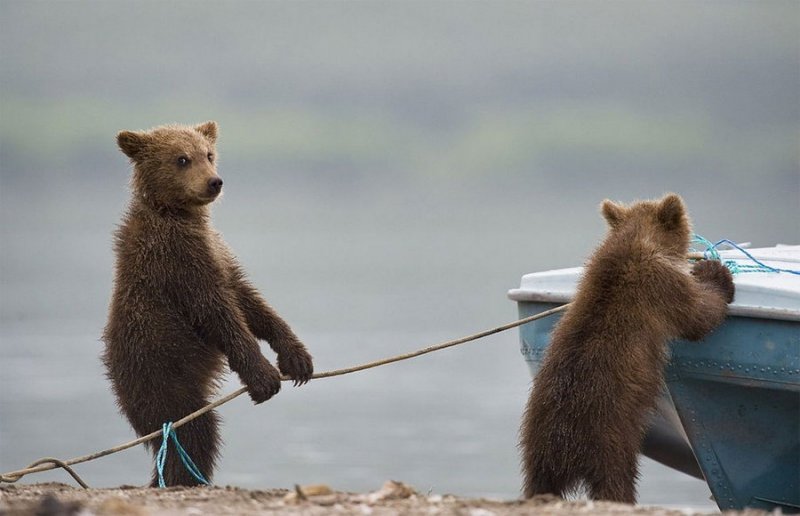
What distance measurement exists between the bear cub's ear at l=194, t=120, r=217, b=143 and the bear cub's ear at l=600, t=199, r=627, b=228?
229 centimetres

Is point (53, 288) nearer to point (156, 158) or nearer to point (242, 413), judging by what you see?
point (242, 413)

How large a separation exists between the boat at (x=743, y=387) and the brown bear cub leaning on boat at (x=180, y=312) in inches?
82.4

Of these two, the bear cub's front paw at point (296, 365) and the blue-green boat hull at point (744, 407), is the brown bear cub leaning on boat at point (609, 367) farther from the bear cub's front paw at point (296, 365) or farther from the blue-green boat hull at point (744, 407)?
the bear cub's front paw at point (296, 365)

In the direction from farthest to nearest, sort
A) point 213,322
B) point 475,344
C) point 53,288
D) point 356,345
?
point 53,288
point 475,344
point 356,345
point 213,322

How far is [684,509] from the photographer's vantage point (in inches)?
237

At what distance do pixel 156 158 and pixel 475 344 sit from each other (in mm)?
46631

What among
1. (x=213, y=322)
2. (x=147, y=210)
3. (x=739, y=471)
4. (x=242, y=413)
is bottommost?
(x=242, y=413)

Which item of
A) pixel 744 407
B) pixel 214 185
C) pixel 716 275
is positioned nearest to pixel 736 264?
pixel 716 275

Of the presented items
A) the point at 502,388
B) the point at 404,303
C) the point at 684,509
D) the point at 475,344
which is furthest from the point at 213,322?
the point at 404,303

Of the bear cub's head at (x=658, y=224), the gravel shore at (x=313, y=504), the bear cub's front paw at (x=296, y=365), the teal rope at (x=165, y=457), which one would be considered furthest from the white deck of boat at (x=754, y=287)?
the teal rope at (x=165, y=457)

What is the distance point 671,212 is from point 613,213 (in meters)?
0.34

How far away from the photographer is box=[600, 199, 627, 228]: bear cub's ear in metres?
7.50

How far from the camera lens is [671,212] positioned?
24.1 ft

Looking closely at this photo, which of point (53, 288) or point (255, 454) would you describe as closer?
point (255, 454)
